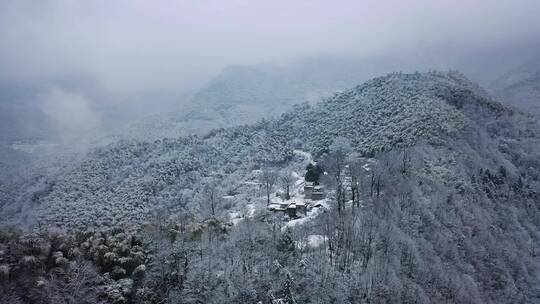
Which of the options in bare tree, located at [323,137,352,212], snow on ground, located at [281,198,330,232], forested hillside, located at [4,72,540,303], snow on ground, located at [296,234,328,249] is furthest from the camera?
bare tree, located at [323,137,352,212]

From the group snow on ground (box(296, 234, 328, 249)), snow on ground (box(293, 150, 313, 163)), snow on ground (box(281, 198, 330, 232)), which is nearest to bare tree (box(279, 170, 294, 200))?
snow on ground (box(281, 198, 330, 232))

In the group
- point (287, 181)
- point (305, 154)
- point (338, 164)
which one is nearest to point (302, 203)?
point (338, 164)

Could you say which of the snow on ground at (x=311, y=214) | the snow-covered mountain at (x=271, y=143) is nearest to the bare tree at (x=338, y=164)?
the snow on ground at (x=311, y=214)

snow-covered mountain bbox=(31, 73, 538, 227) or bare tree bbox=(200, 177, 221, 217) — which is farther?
snow-covered mountain bbox=(31, 73, 538, 227)

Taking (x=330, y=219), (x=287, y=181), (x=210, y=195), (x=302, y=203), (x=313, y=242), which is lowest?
(x=210, y=195)

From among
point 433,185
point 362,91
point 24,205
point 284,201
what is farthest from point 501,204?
point 24,205

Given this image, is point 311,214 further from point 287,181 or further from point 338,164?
point 287,181

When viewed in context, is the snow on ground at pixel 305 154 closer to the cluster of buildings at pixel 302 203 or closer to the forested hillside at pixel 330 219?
the forested hillside at pixel 330 219

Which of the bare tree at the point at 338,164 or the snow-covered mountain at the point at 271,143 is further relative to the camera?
the snow-covered mountain at the point at 271,143

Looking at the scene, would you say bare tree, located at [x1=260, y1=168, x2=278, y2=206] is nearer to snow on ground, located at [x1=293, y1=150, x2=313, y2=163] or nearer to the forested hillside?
the forested hillside
